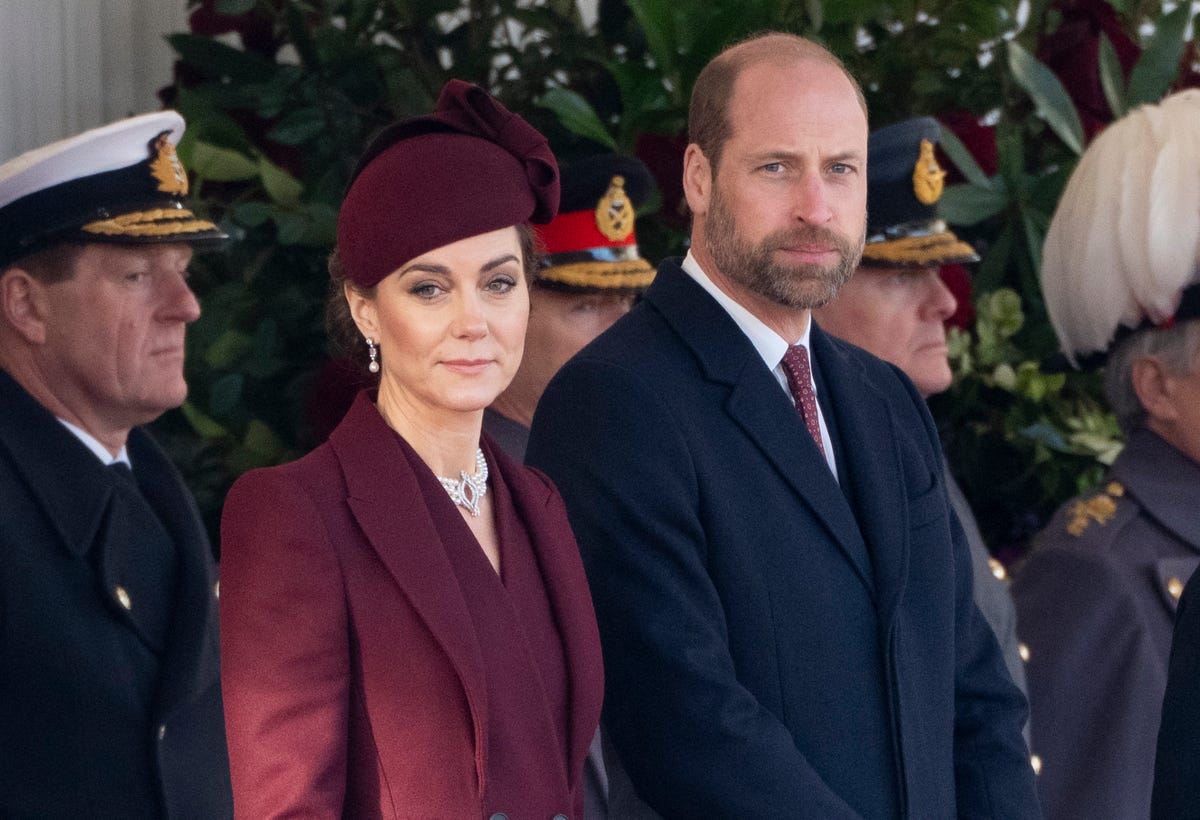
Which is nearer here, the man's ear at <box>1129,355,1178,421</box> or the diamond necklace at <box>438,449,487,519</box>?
the diamond necklace at <box>438,449,487,519</box>

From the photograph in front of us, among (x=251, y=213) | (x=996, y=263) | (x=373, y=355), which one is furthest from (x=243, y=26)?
(x=373, y=355)

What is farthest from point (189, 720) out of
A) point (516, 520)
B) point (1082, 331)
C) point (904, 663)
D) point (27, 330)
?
point (1082, 331)

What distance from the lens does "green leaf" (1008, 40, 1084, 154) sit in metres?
3.54

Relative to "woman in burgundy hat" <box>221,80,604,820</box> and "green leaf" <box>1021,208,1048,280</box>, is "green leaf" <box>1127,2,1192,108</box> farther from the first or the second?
"woman in burgundy hat" <box>221,80,604,820</box>

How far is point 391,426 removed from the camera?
69.7 inches

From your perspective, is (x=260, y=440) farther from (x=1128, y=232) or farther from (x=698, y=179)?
(x=1128, y=232)

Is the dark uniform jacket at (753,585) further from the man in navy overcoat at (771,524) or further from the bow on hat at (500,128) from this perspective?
the bow on hat at (500,128)

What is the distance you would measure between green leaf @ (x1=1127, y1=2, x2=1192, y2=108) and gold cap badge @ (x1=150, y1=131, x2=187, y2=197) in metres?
1.97

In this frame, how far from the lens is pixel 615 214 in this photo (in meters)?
3.07

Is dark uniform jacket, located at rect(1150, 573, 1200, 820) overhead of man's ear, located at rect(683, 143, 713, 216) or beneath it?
beneath

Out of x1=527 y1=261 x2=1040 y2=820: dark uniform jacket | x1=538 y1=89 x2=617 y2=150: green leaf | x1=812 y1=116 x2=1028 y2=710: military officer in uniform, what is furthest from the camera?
x1=538 y1=89 x2=617 y2=150: green leaf

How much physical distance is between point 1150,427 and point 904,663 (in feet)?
3.77

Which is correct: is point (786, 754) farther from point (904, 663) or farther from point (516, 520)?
point (516, 520)

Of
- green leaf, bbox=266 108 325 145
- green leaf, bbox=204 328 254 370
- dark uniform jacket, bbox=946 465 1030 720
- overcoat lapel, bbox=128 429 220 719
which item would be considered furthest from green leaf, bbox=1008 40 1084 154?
overcoat lapel, bbox=128 429 220 719
